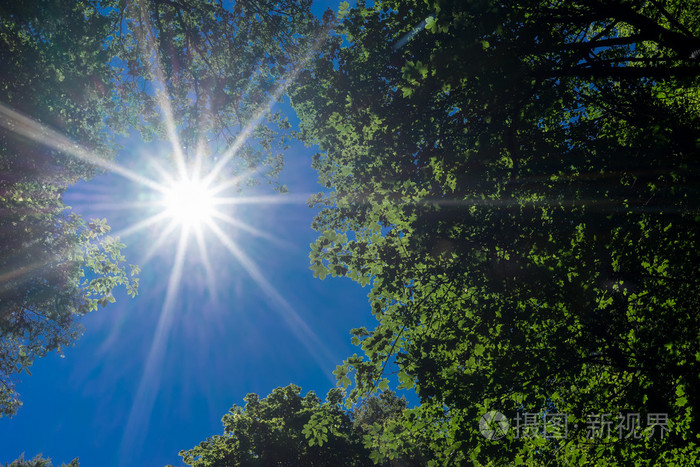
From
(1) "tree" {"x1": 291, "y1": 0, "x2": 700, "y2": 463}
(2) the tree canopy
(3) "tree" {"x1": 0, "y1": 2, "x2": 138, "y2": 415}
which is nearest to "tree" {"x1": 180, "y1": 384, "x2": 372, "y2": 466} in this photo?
(2) the tree canopy

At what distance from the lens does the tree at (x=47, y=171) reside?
10188mm

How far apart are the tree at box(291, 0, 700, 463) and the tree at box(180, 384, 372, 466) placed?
1633 cm

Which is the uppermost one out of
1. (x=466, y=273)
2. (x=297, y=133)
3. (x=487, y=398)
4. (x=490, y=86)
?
(x=297, y=133)

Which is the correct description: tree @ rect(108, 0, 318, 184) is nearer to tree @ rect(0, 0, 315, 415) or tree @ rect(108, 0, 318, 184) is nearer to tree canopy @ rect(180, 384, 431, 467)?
tree @ rect(0, 0, 315, 415)

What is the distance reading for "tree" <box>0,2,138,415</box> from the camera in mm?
10188

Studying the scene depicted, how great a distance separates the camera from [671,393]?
6.90 m

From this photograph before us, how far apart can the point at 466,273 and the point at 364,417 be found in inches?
1084

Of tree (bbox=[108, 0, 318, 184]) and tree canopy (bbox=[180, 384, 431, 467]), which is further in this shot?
tree canopy (bbox=[180, 384, 431, 467])

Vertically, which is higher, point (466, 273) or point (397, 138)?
point (397, 138)

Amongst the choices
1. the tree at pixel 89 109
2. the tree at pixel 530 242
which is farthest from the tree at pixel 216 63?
the tree at pixel 530 242

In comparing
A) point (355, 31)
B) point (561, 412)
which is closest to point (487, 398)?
point (561, 412)

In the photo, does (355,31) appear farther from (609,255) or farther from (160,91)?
(160,91)

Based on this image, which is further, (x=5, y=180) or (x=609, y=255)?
(x=5, y=180)

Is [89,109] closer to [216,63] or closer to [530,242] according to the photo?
[216,63]
